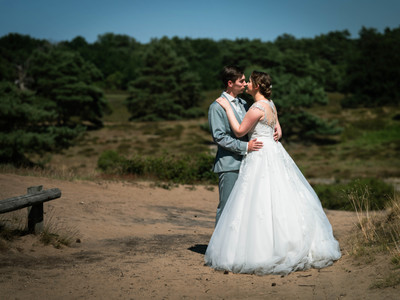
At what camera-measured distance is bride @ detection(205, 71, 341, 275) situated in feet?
18.3

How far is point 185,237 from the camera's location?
28.8ft

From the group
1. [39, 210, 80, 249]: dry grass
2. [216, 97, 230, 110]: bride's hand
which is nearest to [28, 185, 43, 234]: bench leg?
[39, 210, 80, 249]: dry grass

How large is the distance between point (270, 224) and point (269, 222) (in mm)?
27

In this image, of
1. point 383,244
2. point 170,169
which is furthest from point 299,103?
point 383,244

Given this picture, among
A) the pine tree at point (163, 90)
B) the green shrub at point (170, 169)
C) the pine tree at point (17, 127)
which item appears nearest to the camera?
the green shrub at point (170, 169)

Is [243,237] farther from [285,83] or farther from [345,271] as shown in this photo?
[285,83]

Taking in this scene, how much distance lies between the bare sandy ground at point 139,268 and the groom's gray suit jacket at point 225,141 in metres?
1.42

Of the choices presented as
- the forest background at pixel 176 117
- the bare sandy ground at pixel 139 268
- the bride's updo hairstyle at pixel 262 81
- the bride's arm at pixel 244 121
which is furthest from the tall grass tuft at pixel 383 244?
the forest background at pixel 176 117

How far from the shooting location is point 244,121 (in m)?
5.82

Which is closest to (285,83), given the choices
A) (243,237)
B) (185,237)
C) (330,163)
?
(330,163)

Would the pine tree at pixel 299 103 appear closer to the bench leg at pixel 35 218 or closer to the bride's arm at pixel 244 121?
the bench leg at pixel 35 218

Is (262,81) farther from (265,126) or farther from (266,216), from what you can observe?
(266,216)

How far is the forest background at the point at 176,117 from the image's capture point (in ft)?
72.9

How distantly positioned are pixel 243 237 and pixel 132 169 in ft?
45.8
